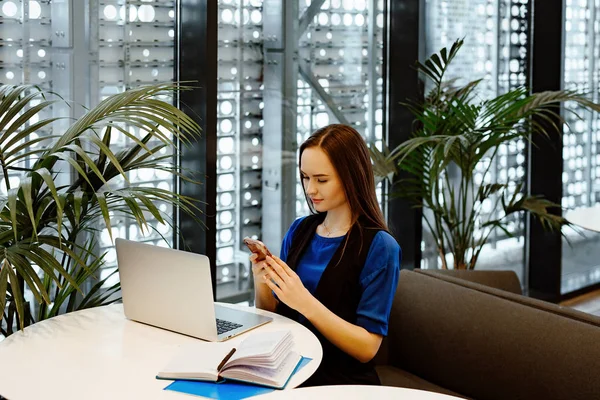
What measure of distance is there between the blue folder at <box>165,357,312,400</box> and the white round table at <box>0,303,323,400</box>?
1.4 inches

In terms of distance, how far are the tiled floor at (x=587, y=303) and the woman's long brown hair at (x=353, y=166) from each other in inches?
121

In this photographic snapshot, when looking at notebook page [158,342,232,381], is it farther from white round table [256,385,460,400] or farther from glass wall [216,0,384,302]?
glass wall [216,0,384,302]

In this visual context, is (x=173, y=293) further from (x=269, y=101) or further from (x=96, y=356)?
(x=269, y=101)

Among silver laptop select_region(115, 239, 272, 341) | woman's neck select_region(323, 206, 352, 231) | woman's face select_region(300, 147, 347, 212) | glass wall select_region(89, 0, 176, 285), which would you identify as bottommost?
silver laptop select_region(115, 239, 272, 341)

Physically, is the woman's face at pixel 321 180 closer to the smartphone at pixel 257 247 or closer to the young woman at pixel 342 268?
the young woman at pixel 342 268

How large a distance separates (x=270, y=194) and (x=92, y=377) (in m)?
1.90

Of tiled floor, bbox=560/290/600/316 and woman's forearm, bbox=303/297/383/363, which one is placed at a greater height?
woman's forearm, bbox=303/297/383/363

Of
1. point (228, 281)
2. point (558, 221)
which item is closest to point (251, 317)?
point (228, 281)

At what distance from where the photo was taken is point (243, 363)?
1.99 meters

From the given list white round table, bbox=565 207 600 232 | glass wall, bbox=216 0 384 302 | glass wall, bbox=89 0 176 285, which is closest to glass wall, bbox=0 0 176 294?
glass wall, bbox=89 0 176 285

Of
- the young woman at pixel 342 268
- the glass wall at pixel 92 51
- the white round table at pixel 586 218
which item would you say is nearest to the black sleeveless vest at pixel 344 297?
the young woman at pixel 342 268

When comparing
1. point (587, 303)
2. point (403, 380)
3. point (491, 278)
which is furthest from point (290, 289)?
point (587, 303)

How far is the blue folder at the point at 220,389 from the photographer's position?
193cm

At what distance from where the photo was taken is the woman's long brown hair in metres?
2.49
